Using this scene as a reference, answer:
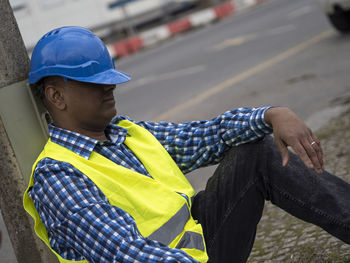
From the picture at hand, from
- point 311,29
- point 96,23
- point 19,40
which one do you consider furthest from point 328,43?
point 96,23

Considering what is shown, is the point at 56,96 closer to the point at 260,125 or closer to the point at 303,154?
the point at 260,125

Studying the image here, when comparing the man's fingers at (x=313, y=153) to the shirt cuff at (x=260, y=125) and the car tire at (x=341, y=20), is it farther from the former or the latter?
the car tire at (x=341, y=20)

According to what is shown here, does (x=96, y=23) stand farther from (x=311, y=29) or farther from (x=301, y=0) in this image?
(x=311, y=29)

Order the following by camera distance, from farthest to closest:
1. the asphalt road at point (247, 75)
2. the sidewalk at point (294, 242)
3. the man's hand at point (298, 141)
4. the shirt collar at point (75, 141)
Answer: the asphalt road at point (247, 75)
the sidewalk at point (294, 242)
the man's hand at point (298, 141)
the shirt collar at point (75, 141)

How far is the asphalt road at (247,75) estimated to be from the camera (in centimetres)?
726

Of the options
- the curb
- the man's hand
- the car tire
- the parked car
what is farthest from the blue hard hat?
the curb

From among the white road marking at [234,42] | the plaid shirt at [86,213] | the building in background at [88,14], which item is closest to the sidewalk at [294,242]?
the plaid shirt at [86,213]

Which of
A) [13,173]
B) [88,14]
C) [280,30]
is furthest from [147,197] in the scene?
[88,14]

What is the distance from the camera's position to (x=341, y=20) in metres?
10.1

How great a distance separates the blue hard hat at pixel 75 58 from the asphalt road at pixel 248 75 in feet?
9.26

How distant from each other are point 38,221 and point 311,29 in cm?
1061

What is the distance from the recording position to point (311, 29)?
11898mm

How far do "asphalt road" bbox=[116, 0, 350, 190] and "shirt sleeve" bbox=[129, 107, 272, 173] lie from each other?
2203mm

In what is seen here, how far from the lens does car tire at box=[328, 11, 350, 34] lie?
10000mm
